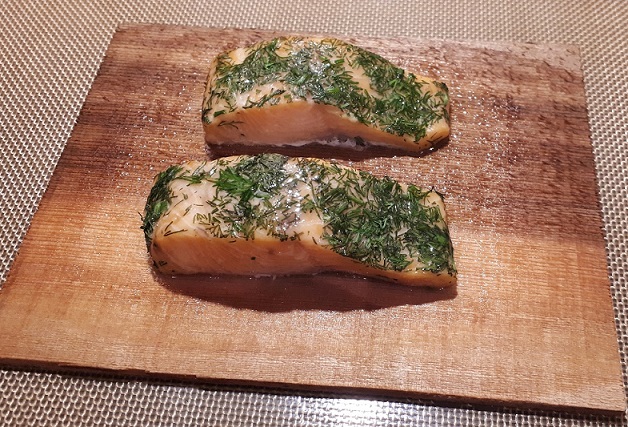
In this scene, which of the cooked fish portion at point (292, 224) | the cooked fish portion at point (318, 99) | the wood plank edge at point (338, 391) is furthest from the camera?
the cooked fish portion at point (318, 99)

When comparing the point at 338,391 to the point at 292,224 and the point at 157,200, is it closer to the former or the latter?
the point at 292,224

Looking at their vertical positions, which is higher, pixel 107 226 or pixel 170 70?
pixel 170 70

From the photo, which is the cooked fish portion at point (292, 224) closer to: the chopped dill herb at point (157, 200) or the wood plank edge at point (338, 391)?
the chopped dill herb at point (157, 200)

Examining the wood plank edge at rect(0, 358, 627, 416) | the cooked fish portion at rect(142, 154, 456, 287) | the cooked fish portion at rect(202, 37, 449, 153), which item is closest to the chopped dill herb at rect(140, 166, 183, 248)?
the cooked fish portion at rect(142, 154, 456, 287)

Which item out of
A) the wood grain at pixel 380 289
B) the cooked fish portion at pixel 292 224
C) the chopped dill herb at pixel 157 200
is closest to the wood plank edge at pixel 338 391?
the wood grain at pixel 380 289

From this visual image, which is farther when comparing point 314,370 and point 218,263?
point 218,263

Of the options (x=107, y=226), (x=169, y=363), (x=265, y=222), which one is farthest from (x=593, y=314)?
(x=107, y=226)

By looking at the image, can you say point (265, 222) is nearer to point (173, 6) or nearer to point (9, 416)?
point (9, 416)
